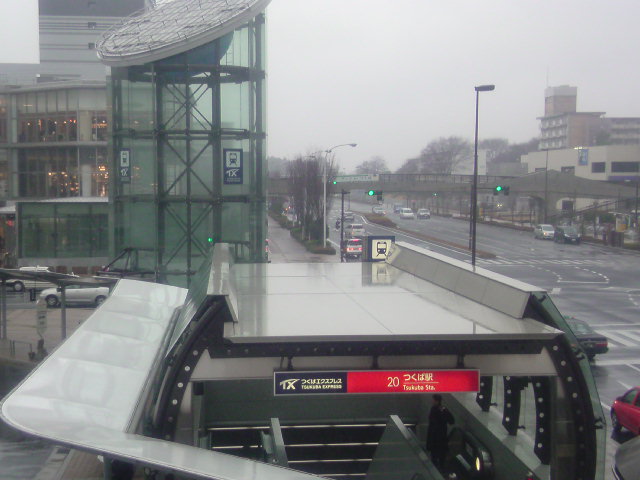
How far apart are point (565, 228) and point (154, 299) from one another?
48.6m

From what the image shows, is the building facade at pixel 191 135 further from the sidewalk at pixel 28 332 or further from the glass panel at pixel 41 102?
the glass panel at pixel 41 102

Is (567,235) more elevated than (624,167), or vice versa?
(624,167)

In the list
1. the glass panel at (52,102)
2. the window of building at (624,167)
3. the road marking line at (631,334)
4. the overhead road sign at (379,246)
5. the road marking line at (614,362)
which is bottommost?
the road marking line at (631,334)

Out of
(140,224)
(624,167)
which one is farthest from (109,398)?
(624,167)


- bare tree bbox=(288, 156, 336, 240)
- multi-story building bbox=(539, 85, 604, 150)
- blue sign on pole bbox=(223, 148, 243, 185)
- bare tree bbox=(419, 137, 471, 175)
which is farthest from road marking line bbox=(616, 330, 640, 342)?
multi-story building bbox=(539, 85, 604, 150)

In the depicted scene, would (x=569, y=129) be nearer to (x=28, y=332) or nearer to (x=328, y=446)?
(x=28, y=332)

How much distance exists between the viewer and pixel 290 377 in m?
5.01

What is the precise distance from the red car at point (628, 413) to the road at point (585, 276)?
0.38m

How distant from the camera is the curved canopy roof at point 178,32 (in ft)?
71.9

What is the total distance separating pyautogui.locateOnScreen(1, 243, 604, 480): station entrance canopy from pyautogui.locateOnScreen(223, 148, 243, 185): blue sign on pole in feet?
48.9

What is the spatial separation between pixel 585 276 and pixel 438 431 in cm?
3119

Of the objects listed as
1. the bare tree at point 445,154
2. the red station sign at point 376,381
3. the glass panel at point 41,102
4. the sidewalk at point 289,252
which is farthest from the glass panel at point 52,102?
the bare tree at point 445,154

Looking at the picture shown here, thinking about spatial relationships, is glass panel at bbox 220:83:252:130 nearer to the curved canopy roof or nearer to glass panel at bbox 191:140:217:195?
glass panel at bbox 191:140:217:195

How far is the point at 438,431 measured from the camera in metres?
7.54
